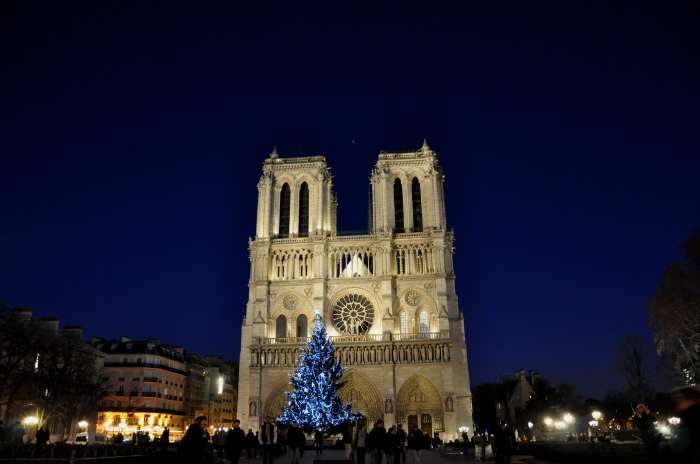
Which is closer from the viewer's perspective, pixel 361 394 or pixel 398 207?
pixel 361 394

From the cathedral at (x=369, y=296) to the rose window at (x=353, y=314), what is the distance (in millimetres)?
92

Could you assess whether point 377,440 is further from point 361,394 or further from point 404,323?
point 404,323

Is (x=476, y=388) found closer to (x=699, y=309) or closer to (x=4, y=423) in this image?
(x=699, y=309)

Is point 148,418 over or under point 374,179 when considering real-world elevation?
under

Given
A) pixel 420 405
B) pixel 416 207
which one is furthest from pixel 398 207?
pixel 420 405

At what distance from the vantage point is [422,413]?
4600 cm

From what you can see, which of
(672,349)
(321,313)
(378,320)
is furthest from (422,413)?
(672,349)

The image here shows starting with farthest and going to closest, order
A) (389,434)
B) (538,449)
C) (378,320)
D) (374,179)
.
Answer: (374,179) → (378,320) → (538,449) → (389,434)

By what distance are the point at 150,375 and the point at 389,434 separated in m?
47.3

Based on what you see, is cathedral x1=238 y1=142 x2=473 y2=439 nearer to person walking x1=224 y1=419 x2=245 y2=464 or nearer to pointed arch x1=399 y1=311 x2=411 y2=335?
pointed arch x1=399 y1=311 x2=411 y2=335

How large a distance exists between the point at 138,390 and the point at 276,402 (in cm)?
1809

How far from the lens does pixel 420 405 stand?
4625cm

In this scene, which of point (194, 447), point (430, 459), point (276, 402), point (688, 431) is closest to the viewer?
point (688, 431)

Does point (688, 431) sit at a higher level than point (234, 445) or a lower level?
higher
